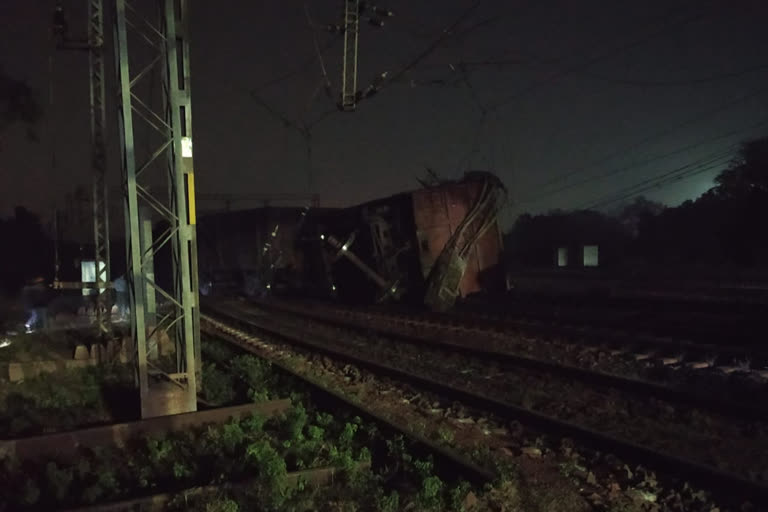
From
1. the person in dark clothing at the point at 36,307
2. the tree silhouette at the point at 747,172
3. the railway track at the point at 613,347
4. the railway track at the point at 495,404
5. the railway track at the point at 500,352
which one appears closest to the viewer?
the railway track at the point at 495,404

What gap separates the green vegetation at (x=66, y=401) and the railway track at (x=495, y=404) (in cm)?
410

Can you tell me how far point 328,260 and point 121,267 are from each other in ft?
88.0

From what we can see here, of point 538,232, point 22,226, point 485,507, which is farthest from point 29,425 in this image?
point 538,232

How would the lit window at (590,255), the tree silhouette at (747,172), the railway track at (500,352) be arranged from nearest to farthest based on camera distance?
1. the railway track at (500,352)
2. the tree silhouette at (747,172)
3. the lit window at (590,255)

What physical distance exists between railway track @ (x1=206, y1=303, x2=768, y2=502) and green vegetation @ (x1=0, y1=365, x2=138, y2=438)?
162 inches

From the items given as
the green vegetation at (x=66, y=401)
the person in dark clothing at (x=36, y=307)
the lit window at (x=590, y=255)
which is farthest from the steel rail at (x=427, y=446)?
the lit window at (x=590, y=255)

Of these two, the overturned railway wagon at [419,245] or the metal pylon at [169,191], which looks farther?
the overturned railway wagon at [419,245]

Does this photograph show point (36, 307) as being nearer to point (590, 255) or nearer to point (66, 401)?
point (66, 401)

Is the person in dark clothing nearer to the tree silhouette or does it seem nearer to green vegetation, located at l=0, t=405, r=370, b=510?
green vegetation, located at l=0, t=405, r=370, b=510

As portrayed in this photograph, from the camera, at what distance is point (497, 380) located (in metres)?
10.0

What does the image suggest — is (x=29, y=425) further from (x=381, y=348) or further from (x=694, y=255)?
(x=694, y=255)

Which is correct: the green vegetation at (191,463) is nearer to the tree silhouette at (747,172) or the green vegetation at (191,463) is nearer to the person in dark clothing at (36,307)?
the person in dark clothing at (36,307)

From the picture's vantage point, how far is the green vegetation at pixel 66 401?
7801 mm

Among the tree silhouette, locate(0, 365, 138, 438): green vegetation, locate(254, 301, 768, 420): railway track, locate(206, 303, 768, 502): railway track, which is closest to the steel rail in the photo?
locate(206, 303, 768, 502): railway track
